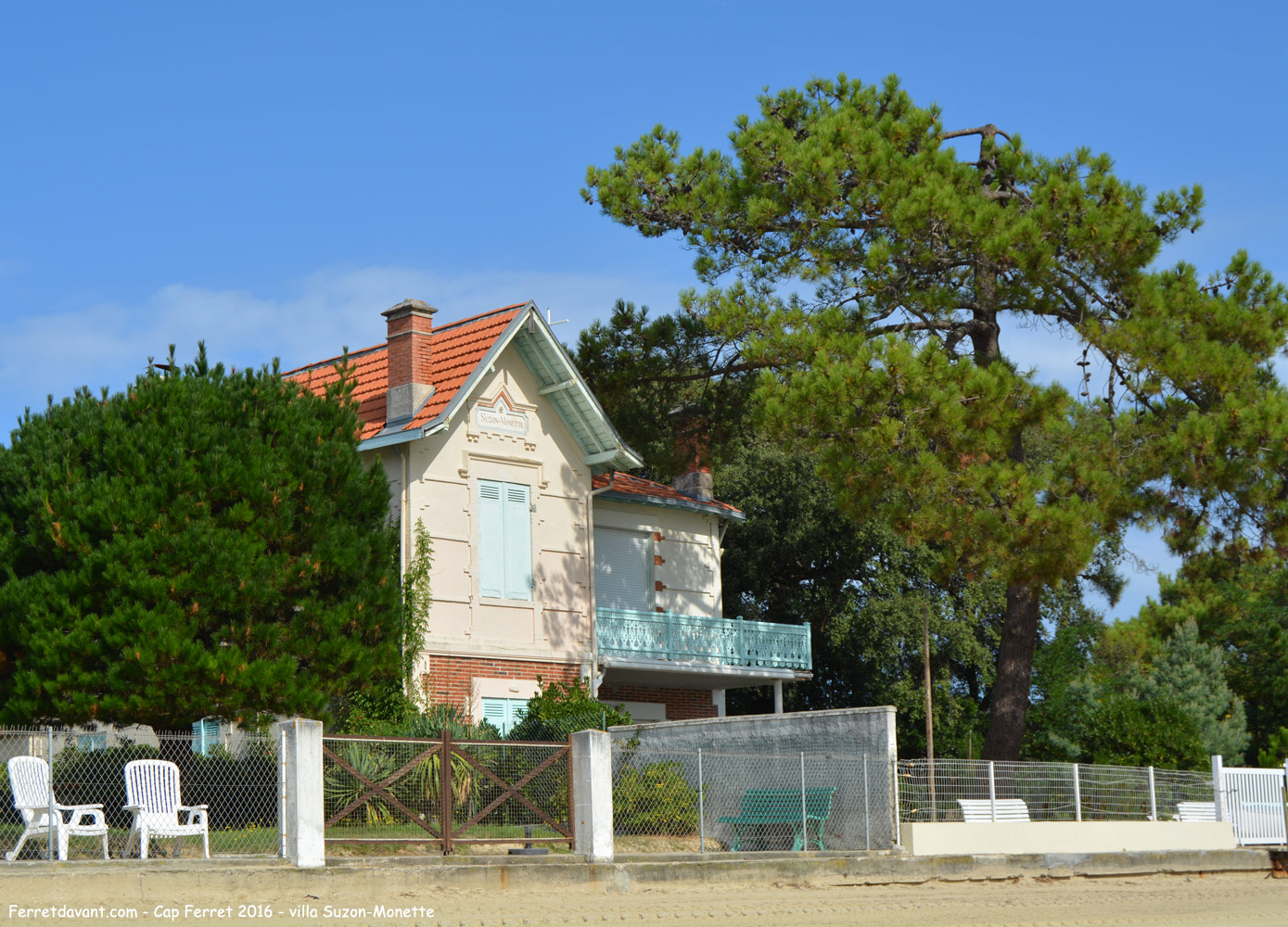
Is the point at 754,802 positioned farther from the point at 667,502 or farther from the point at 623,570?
the point at 667,502

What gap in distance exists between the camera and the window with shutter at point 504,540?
23.7m

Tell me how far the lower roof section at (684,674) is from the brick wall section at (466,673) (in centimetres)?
109

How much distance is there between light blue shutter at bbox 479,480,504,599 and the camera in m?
23.6

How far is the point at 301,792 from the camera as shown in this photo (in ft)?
45.9

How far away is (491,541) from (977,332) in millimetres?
8373

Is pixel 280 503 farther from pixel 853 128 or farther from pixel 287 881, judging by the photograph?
pixel 853 128

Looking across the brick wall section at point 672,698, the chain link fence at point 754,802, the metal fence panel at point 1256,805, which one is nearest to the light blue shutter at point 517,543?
the brick wall section at point 672,698

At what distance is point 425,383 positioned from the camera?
77.8 ft

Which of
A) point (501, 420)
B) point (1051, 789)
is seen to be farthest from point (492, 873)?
point (501, 420)

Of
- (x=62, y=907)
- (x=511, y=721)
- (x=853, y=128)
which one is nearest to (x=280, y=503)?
(x=511, y=721)

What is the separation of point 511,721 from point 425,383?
5.50 meters

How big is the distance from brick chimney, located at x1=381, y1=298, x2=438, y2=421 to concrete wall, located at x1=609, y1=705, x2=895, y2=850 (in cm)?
649

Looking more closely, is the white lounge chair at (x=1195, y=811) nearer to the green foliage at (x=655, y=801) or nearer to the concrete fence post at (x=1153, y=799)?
the concrete fence post at (x=1153, y=799)

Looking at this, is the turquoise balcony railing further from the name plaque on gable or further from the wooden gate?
the wooden gate
